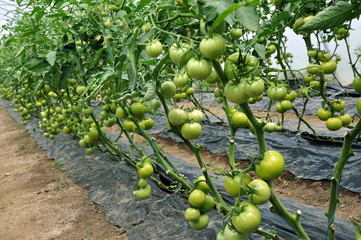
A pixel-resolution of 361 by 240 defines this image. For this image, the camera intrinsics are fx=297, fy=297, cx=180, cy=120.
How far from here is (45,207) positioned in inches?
140

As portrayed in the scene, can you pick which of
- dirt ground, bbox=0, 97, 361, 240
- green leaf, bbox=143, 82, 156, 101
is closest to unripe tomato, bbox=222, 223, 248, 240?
green leaf, bbox=143, 82, 156, 101

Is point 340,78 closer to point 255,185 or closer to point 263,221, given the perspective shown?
point 263,221

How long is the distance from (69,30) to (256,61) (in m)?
1.56

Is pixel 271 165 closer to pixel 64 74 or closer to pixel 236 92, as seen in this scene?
pixel 236 92

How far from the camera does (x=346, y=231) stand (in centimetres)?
218

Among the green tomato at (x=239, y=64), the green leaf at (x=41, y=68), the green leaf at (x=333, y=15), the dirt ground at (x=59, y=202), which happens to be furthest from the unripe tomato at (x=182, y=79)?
the dirt ground at (x=59, y=202)

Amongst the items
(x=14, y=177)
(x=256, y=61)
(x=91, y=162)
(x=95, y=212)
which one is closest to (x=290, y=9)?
(x=256, y=61)

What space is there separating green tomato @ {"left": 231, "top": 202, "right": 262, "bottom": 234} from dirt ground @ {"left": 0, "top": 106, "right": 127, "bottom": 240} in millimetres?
2041

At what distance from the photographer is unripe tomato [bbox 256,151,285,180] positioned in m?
1.01

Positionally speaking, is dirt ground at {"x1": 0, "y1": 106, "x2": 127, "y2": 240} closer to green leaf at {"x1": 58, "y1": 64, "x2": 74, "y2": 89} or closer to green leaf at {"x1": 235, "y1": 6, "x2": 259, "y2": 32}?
green leaf at {"x1": 58, "y1": 64, "x2": 74, "y2": 89}

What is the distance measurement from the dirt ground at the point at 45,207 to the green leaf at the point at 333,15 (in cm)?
256

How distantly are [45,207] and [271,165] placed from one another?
130 inches

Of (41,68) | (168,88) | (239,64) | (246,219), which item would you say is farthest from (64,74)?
(246,219)

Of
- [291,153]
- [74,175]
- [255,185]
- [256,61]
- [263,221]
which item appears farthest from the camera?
[74,175]
